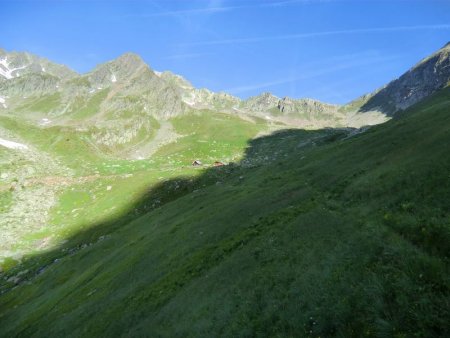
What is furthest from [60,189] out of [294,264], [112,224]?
[294,264]

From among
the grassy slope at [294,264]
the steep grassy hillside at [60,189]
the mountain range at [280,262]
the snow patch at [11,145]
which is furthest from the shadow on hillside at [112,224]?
the snow patch at [11,145]

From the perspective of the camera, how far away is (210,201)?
64.2 m

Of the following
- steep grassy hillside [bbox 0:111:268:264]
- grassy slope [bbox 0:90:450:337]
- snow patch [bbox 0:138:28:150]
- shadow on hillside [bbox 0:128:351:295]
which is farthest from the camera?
snow patch [bbox 0:138:28:150]

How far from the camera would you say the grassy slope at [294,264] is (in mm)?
19859

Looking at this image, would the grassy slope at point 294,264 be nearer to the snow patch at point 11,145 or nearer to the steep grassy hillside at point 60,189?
the steep grassy hillside at point 60,189

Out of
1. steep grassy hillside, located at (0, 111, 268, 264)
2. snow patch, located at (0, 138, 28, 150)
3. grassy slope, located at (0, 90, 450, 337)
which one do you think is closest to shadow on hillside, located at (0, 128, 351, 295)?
steep grassy hillside, located at (0, 111, 268, 264)

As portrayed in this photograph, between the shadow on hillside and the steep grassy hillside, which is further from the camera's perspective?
the steep grassy hillside

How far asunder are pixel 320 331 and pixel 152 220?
55935 millimetres

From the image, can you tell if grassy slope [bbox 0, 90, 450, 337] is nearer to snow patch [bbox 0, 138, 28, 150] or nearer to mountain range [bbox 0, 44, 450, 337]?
mountain range [bbox 0, 44, 450, 337]

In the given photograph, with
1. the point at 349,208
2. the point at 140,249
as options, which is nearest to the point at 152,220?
the point at 140,249

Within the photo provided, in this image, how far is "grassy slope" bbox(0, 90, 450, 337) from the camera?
19.9 meters

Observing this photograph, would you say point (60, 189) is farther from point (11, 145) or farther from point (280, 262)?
point (280, 262)

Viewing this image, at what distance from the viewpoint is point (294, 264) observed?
2756cm

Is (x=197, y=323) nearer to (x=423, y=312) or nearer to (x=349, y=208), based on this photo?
(x=423, y=312)
